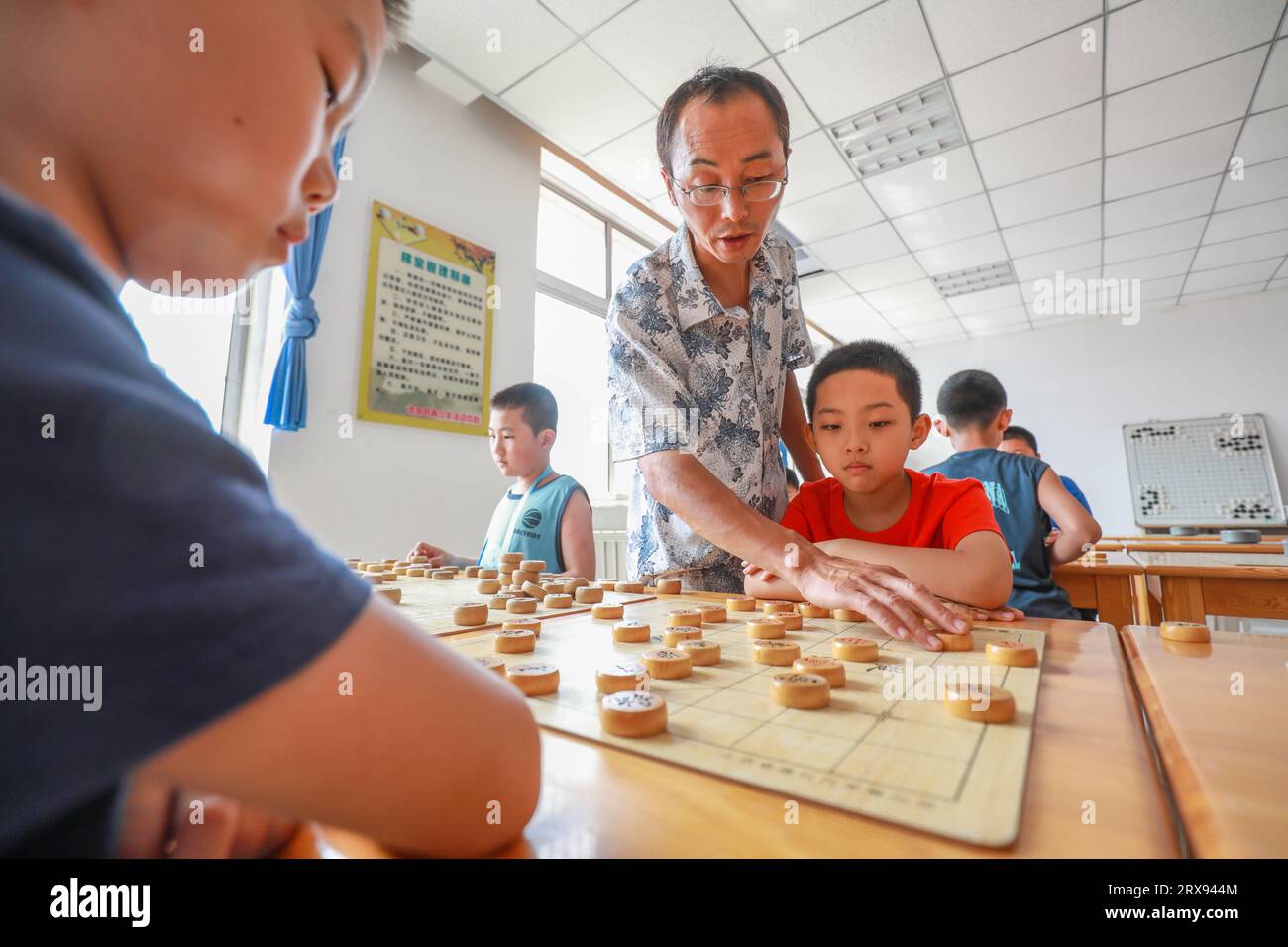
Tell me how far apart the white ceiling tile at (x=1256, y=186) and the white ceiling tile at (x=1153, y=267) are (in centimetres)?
77

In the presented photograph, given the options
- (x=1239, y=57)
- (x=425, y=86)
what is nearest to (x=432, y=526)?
(x=425, y=86)

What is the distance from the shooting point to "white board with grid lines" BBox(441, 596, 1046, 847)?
32 cm

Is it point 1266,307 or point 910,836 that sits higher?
point 1266,307

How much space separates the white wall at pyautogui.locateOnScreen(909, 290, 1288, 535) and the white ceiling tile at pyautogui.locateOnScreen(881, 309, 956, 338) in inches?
43.0

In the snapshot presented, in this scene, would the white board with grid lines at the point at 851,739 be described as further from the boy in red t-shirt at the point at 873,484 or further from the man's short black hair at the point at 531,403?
the man's short black hair at the point at 531,403

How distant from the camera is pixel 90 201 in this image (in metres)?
0.30

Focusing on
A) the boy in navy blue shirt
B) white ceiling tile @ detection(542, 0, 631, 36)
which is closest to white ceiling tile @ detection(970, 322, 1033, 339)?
white ceiling tile @ detection(542, 0, 631, 36)

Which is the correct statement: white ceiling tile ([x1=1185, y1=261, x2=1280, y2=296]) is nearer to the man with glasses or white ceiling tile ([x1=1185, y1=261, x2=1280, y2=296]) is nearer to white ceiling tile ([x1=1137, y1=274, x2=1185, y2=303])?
white ceiling tile ([x1=1137, y1=274, x2=1185, y2=303])

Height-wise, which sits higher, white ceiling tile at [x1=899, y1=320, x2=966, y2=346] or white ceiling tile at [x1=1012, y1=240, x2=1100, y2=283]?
white ceiling tile at [x1=899, y1=320, x2=966, y2=346]

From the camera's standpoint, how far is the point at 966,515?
1116mm

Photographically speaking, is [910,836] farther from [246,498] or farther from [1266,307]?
[1266,307]

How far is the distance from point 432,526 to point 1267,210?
5.98 m

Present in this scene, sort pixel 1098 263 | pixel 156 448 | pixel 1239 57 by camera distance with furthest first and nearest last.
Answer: pixel 1098 263 → pixel 1239 57 → pixel 156 448
